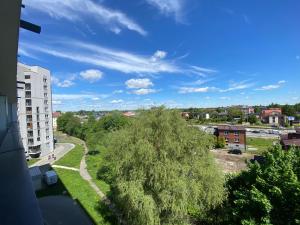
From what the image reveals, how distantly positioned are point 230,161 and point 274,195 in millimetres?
27928

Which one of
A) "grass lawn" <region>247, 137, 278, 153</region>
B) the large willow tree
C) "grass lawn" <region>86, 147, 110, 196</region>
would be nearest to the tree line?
the large willow tree

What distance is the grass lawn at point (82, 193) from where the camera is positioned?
1714cm

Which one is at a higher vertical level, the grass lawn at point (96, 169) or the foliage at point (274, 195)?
the foliage at point (274, 195)

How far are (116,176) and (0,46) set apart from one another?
37.3ft

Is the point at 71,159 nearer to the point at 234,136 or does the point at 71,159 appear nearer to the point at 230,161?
the point at 230,161

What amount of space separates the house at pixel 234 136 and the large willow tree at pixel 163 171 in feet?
119

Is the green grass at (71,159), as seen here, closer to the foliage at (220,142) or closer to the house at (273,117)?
the foliage at (220,142)

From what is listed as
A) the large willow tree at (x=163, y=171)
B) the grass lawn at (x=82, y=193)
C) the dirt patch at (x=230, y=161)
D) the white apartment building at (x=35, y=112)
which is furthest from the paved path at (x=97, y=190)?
the dirt patch at (x=230, y=161)

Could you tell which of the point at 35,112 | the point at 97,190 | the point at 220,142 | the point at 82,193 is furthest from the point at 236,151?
the point at 35,112

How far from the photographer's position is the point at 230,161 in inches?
1460

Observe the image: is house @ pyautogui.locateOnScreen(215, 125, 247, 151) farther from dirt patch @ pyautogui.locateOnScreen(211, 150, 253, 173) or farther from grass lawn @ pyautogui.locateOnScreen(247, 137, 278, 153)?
dirt patch @ pyautogui.locateOnScreen(211, 150, 253, 173)

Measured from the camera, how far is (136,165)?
42.4 feet

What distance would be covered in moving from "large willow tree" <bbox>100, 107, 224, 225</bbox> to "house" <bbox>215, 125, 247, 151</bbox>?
36144 millimetres

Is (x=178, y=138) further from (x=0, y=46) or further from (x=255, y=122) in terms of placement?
(x=255, y=122)
